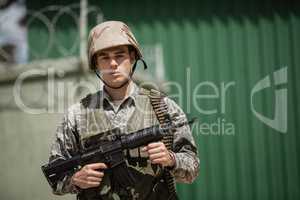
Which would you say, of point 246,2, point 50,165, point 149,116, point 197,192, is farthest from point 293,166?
point 50,165

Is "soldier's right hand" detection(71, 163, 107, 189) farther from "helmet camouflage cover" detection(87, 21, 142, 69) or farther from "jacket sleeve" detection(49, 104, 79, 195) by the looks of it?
"helmet camouflage cover" detection(87, 21, 142, 69)

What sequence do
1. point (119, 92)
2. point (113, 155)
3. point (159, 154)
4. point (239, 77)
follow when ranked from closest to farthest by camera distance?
point (159, 154), point (113, 155), point (119, 92), point (239, 77)

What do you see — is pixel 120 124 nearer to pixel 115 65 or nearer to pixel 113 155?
pixel 113 155

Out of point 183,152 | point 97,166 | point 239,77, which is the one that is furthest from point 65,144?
point 239,77

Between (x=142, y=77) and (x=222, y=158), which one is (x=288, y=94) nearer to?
(x=222, y=158)

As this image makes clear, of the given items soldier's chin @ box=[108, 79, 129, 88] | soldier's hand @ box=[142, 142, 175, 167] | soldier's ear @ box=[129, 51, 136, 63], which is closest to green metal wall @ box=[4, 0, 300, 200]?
soldier's ear @ box=[129, 51, 136, 63]

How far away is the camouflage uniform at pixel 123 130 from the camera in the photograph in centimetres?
187

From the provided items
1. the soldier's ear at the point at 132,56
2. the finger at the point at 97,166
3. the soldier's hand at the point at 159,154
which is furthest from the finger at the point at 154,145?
the soldier's ear at the point at 132,56

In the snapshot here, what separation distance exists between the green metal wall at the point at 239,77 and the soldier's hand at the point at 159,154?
→ 6.01 ft

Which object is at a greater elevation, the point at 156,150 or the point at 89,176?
the point at 156,150

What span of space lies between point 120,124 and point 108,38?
1.40 feet

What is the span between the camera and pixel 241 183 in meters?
3.51

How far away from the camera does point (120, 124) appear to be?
6.34ft

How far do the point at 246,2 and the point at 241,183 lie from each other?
1.68 m
